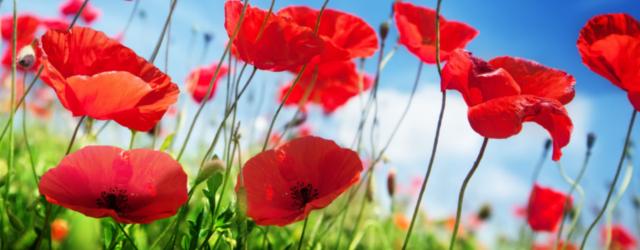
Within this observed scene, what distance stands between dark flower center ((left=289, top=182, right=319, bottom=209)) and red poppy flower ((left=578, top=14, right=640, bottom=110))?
1.53ft

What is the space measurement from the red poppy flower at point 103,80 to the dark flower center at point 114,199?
0.30 feet

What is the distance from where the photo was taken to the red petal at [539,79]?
890 mm

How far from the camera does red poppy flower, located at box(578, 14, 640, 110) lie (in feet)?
3.06

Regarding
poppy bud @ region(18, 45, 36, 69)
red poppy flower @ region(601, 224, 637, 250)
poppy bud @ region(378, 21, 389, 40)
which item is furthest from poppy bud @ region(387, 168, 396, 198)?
red poppy flower @ region(601, 224, 637, 250)

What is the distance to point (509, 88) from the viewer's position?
2.70 ft

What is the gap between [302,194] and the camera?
3.01ft

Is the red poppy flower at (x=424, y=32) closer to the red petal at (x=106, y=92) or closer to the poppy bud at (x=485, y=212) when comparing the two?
the red petal at (x=106, y=92)

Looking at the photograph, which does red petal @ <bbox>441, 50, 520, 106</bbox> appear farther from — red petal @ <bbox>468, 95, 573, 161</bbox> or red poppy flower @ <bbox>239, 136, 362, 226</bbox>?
red poppy flower @ <bbox>239, 136, 362, 226</bbox>

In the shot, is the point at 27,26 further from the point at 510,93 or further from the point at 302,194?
the point at 510,93

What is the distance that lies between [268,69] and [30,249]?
1.75 ft

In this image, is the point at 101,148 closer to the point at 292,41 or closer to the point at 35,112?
the point at 292,41

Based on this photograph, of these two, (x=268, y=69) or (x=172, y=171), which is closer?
(x=172, y=171)

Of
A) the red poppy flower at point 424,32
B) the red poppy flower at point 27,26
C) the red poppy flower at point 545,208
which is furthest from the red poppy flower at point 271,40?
the red poppy flower at point 545,208

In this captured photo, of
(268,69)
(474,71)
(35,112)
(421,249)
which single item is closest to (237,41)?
(268,69)
